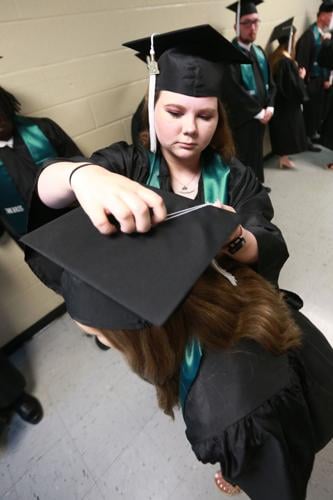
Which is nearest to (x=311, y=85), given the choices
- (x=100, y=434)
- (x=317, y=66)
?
(x=317, y=66)

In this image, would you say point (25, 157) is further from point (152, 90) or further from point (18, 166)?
point (152, 90)

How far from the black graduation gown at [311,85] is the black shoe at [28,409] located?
12.8 feet

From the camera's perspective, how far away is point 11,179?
1.23m

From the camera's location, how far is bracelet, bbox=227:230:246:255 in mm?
598

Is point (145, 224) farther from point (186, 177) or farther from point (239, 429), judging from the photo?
point (186, 177)

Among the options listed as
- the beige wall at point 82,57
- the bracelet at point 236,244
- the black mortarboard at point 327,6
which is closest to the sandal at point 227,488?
the bracelet at point 236,244

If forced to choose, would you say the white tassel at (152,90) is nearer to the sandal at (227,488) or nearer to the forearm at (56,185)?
the forearm at (56,185)

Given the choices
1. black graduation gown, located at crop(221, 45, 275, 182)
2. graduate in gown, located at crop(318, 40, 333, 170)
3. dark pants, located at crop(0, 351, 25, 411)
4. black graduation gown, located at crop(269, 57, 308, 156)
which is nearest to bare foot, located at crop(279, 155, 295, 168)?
black graduation gown, located at crop(269, 57, 308, 156)

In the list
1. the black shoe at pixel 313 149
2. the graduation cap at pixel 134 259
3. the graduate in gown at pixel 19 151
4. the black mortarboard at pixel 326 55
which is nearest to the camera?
the graduation cap at pixel 134 259

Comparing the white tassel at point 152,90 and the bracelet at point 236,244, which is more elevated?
the white tassel at point 152,90

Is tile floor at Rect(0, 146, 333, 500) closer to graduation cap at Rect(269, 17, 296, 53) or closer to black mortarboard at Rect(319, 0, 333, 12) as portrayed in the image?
graduation cap at Rect(269, 17, 296, 53)

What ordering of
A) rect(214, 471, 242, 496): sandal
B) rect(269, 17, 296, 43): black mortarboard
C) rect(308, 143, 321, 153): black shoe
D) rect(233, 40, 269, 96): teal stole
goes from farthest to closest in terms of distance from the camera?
rect(308, 143, 321, 153): black shoe < rect(269, 17, 296, 43): black mortarboard < rect(233, 40, 269, 96): teal stole < rect(214, 471, 242, 496): sandal

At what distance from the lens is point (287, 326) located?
0.65 metres

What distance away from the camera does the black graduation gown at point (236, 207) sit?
2.28ft
